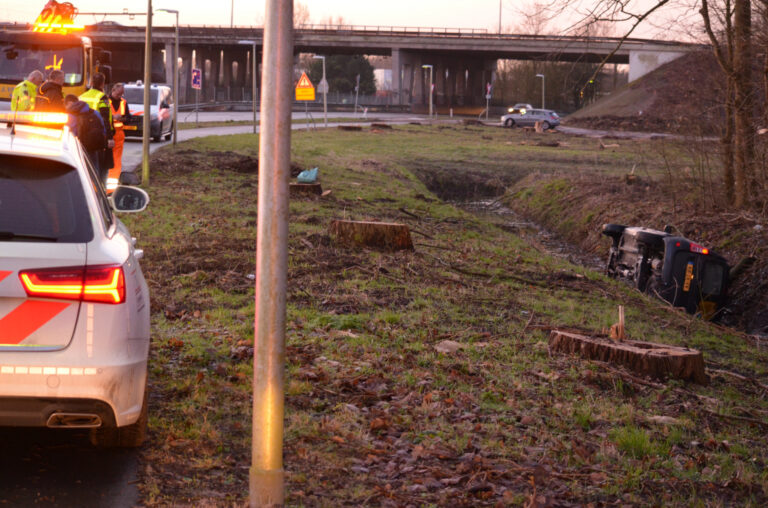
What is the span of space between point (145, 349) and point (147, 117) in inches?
568

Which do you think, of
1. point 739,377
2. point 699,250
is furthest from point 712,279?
point 739,377

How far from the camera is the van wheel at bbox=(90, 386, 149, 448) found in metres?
5.22

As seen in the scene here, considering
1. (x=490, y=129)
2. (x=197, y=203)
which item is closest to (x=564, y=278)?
(x=197, y=203)

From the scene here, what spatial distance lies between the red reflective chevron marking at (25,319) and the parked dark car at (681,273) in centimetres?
1051

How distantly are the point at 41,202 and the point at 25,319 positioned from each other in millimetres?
583

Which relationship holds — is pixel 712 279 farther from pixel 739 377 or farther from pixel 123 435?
pixel 123 435

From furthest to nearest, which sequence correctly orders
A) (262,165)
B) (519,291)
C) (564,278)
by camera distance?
(564,278), (519,291), (262,165)

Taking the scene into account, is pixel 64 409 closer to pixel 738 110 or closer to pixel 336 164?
pixel 738 110

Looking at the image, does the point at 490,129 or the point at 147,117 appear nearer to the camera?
the point at 147,117

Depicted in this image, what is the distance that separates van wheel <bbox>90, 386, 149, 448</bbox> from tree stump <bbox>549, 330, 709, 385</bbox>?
4.07 metres

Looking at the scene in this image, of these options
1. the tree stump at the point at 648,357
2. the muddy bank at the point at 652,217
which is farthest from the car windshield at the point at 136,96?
the tree stump at the point at 648,357

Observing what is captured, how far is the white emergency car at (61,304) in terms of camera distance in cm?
425

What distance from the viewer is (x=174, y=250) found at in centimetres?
1245

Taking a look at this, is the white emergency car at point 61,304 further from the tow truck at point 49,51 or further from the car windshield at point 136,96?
the car windshield at point 136,96
